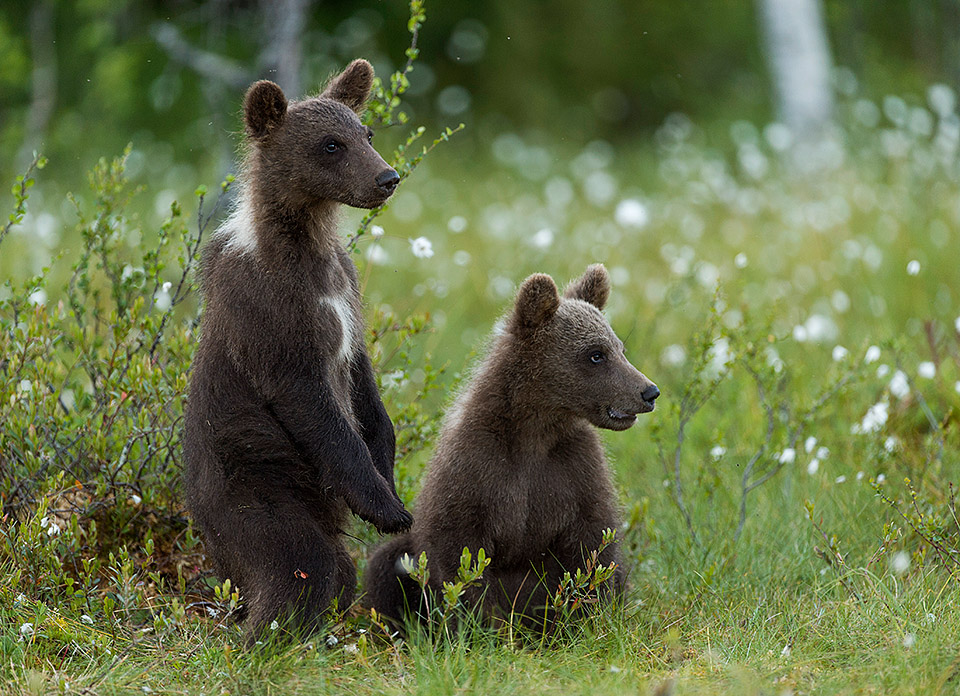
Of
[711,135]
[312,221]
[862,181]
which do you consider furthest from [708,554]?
[711,135]

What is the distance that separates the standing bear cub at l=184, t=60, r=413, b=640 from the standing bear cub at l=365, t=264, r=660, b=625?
0.91 ft

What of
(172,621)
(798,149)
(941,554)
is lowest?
(172,621)

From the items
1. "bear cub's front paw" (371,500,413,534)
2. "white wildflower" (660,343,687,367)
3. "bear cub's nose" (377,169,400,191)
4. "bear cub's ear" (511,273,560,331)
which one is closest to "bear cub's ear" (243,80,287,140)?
"bear cub's nose" (377,169,400,191)

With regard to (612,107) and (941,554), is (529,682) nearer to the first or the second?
(941,554)

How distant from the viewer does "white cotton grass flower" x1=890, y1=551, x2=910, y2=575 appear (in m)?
4.45

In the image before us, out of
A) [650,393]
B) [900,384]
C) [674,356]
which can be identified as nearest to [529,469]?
[650,393]

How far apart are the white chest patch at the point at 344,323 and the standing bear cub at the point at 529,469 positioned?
0.55m

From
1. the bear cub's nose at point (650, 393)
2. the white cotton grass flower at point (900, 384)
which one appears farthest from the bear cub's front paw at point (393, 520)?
the white cotton grass flower at point (900, 384)

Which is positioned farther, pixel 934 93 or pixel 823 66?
pixel 823 66

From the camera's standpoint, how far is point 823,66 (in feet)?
45.2

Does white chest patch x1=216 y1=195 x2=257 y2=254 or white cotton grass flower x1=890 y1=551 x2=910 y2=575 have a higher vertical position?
white chest patch x1=216 y1=195 x2=257 y2=254

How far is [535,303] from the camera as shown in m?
4.55

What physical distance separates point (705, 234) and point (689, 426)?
12.8ft

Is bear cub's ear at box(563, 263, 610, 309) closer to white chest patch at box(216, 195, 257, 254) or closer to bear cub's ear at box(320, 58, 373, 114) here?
bear cub's ear at box(320, 58, 373, 114)
